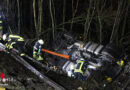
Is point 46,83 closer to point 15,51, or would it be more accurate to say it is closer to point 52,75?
point 52,75

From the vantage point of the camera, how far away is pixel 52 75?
16.4 ft

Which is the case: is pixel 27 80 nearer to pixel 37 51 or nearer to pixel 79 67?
pixel 37 51

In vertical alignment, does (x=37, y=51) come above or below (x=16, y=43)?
below

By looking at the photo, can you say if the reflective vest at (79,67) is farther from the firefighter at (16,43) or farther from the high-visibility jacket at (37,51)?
the firefighter at (16,43)

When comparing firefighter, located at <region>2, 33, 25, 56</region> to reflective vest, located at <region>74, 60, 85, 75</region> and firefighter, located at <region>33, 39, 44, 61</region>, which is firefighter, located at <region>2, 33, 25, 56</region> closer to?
firefighter, located at <region>33, 39, 44, 61</region>

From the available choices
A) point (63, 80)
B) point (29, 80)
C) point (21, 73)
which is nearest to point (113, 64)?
point (63, 80)

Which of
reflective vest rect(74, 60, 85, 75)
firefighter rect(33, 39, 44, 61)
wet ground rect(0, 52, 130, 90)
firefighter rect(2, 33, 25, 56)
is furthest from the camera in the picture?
firefighter rect(2, 33, 25, 56)

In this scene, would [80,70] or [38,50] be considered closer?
[80,70]

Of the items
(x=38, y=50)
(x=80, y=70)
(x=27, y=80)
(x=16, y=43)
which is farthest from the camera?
(x=16, y=43)

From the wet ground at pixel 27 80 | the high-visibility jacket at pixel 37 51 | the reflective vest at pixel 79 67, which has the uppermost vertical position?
the high-visibility jacket at pixel 37 51

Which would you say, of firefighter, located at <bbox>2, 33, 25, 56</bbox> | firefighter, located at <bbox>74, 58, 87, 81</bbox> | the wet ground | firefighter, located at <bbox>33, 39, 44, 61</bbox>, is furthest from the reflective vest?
firefighter, located at <bbox>2, 33, 25, 56</bbox>

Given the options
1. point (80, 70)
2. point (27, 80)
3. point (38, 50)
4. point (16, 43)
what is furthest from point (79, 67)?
point (16, 43)

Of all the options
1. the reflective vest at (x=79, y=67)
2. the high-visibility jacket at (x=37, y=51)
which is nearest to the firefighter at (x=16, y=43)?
the high-visibility jacket at (x=37, y=51)

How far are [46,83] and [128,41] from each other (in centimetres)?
392
